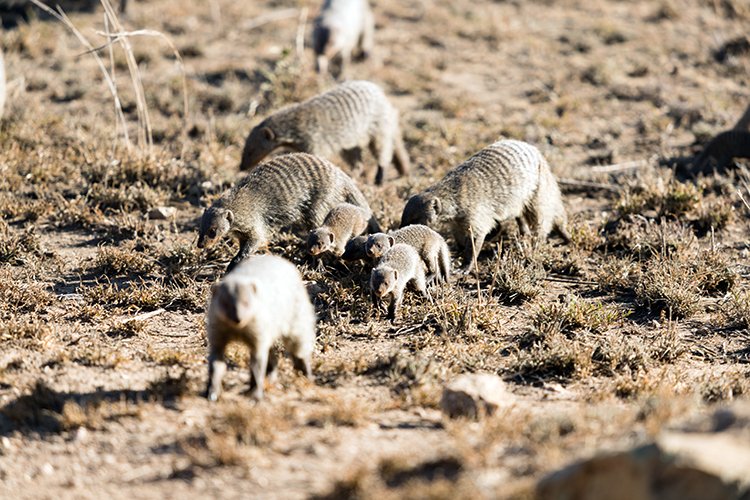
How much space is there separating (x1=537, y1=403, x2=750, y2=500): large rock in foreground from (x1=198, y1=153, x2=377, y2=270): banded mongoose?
14.2 feet

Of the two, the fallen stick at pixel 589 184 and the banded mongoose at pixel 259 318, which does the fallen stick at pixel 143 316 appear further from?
the fallen stick at pixel 589 184

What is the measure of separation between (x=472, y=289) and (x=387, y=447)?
294 centimetres

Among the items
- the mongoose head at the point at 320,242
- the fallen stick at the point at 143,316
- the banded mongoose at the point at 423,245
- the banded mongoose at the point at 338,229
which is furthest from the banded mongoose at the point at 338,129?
the fallen stick at the point at 143,316

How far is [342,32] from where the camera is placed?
41.2ft

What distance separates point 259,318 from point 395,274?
6.06ft

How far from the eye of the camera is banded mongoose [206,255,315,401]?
4.57m

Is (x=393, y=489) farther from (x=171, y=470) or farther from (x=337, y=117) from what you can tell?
(x=337, y=117)

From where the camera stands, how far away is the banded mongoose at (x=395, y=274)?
629 cm

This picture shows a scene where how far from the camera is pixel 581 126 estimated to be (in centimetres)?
1112

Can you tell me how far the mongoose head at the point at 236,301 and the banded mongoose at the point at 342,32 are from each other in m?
8.35

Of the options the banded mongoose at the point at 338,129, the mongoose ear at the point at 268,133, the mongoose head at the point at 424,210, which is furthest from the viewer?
the banded mongoose at the point at 338,129

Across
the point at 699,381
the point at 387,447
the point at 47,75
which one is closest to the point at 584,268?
the point at 699,381

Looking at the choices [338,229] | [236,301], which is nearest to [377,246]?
[338,229]

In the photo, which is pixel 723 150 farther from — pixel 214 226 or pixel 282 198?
pixel 214 226
